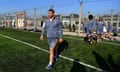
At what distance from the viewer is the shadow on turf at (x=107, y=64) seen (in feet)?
29.9

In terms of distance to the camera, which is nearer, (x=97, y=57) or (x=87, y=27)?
(x=97, y=57)

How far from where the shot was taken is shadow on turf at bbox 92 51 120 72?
912 centimetres

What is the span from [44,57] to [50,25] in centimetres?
238

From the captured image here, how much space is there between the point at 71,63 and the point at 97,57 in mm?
1638

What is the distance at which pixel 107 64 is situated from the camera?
9.92m

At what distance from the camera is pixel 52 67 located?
9.64 metres

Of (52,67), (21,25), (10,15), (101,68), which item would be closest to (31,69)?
(52,67)

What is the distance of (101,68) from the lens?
9.30 meters

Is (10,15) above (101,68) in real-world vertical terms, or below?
above

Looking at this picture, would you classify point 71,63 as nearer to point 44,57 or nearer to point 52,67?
point 52,67

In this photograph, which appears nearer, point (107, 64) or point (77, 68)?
point (77, 68)

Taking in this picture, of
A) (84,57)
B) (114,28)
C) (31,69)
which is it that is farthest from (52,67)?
(114,28)

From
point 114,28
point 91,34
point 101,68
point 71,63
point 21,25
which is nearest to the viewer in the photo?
point 101,68

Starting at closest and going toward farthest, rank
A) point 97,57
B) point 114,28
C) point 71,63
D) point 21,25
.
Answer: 1. point 71,63
2. point 97,57
3. point 114,28
4. point 21,25
